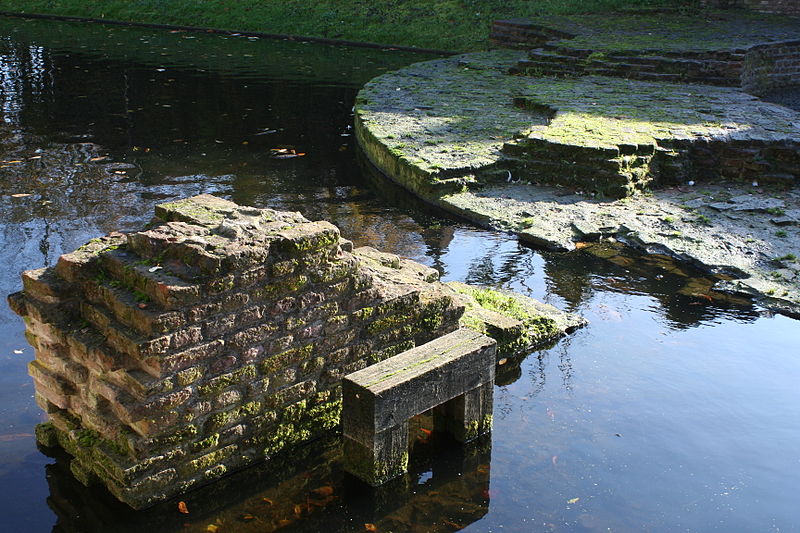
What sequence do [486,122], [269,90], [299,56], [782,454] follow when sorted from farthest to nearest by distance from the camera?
1. [299,56]
2. [269,90]
3. [486,122]
4. [782,454]

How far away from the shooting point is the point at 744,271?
818cm

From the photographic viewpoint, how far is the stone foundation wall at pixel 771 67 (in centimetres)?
1608

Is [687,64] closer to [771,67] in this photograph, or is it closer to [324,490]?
[771,67]

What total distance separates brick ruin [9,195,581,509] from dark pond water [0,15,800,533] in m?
0.21

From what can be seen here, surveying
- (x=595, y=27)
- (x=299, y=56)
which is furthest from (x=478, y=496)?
(x=299, y=56)

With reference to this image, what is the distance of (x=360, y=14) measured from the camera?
25.7 meters

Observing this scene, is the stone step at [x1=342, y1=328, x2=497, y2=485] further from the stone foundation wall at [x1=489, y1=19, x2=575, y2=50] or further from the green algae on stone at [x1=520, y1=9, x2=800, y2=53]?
the stone foundation wall at [x1=489, y1=19, x2=575, y2=50]

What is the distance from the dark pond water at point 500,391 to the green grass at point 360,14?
1140 centimetres

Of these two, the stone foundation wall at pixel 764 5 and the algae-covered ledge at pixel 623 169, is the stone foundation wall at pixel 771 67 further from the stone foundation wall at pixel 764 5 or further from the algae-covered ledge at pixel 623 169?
the stone foundation wall at pixel 764 5

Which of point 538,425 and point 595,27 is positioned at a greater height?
point 595,27

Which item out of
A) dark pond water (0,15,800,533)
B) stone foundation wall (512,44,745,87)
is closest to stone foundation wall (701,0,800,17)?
stone foundation wall (512,44,745,87)

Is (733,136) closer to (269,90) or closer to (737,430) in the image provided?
(737,430)

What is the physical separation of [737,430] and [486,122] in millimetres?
7740

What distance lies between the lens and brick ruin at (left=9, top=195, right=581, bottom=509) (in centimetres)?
464
